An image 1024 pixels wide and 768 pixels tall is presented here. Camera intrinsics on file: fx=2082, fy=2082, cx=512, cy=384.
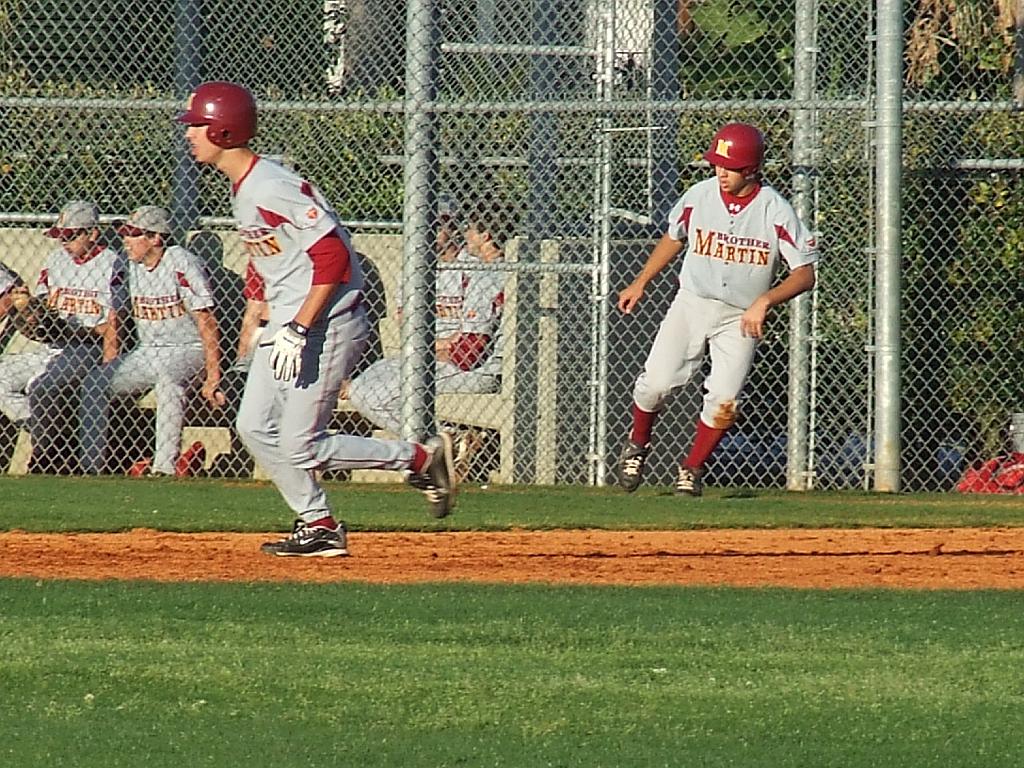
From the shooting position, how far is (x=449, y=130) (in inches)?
517

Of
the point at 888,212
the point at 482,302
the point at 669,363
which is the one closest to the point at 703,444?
the point at 669,363

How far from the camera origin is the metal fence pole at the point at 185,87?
40.5ft

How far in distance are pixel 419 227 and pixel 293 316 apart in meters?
4.11

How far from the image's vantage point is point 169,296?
1237 cm

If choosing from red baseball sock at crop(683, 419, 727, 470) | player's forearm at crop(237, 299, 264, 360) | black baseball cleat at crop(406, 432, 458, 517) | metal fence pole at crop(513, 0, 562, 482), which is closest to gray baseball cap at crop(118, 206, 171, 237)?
player's forearm at crop(237, 299, 264, 360)

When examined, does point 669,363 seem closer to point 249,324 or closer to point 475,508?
point 475,508

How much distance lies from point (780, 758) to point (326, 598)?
255 centimetres

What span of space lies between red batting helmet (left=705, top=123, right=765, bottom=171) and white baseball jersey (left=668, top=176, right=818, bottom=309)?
→ 0.23m

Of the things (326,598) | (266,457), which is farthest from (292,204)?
(326,598)

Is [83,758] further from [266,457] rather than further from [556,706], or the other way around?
[266,457]

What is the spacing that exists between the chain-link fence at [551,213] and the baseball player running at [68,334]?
3cm

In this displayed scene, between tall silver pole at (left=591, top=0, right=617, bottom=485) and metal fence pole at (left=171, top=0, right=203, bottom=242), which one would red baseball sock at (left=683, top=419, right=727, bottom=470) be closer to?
tall silver pole at (left=591, top=0, right=617, bottom=485)

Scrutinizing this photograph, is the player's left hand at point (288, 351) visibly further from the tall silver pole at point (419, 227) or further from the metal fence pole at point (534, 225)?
the metal fence pole at point (534, 225)

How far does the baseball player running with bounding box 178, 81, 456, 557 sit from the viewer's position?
751cm
